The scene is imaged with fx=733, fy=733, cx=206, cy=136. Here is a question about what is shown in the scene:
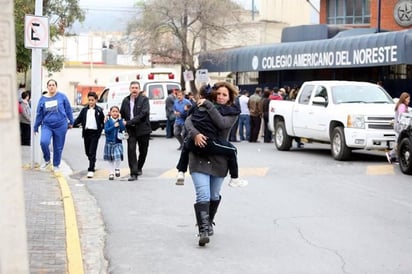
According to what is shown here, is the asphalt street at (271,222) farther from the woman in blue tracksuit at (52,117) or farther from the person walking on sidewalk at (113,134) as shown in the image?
the woman in blue tracksuit at (52,117)

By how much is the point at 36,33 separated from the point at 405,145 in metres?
7.35

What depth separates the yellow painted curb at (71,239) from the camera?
22.6ft

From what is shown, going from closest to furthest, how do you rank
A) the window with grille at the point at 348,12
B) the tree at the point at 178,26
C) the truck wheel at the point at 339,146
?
the truck wheel at the point at 339,146
the window with grille at the point at 348,12
the tree at the point at 178,26

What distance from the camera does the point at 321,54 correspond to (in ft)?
92.9

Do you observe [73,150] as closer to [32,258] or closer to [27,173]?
[27,173]

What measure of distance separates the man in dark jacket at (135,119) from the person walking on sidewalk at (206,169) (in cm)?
506

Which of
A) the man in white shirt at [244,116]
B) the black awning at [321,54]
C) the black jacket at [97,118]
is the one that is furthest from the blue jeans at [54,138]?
the black awning at [321,54]

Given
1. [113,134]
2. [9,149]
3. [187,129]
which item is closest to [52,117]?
[113,134]

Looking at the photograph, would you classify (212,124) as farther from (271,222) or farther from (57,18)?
(57,18)

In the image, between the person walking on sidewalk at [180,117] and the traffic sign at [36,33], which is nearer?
the traffic sign at [36,33]

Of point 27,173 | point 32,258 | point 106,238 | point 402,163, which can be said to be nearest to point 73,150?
point 27,173

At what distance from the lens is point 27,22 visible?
521 inches

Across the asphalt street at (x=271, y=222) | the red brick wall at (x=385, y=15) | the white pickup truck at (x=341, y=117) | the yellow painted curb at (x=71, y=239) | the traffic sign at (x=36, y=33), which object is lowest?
the asphalt street at (x=271, y=222)

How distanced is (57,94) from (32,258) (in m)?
6.95
